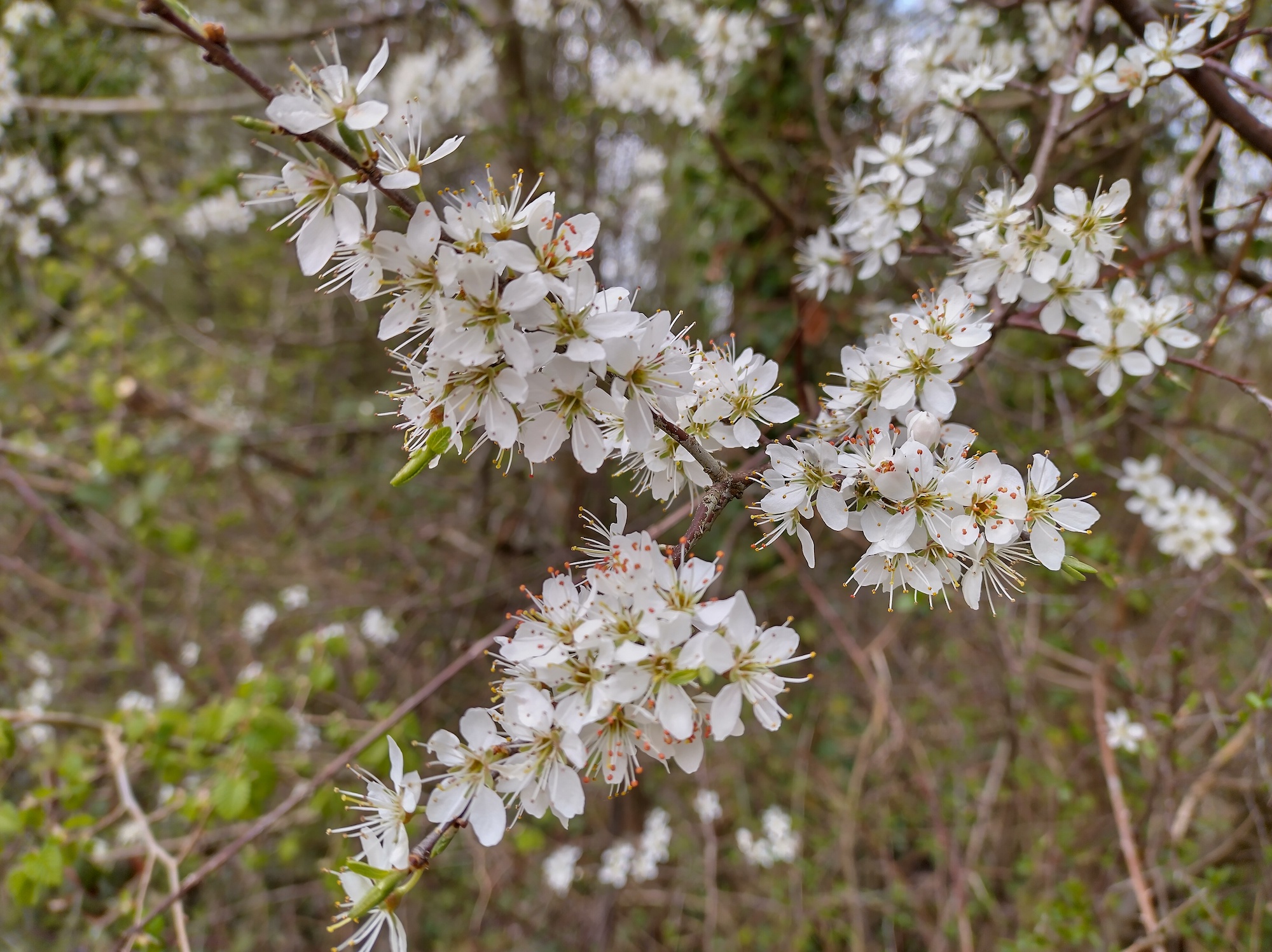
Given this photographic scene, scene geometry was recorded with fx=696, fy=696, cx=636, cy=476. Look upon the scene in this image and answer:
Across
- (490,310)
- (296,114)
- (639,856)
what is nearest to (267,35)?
(296,114)

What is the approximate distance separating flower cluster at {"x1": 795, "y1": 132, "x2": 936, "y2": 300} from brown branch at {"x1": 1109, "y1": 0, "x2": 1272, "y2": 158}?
1.21ft

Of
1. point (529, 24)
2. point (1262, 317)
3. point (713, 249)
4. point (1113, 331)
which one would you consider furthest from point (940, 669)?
point (529, 24)

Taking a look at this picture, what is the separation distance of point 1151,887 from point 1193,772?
1.30 feet

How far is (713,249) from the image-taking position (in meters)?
2.78

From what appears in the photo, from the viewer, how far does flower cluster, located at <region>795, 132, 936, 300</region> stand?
1.32m

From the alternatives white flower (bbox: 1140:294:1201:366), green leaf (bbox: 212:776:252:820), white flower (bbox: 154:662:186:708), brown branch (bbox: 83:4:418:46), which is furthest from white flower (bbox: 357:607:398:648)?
white flower (bbox: 1140:294:1201:366)

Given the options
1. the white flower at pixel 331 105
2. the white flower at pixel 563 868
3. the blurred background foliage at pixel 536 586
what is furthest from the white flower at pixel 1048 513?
the white flower at pixel 563 868

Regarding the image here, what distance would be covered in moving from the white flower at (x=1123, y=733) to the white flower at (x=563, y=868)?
196 cm

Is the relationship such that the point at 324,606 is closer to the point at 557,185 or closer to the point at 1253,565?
the point at 557,185

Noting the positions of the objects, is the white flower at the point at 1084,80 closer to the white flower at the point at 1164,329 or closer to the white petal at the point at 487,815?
the white flower at the point at 1164,329

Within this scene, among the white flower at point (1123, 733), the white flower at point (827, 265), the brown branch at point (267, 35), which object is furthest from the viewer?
the brown branch at point (267, 35)

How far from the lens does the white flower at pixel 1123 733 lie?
1.97 meters

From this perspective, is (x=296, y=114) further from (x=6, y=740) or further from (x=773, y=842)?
(x=773, y=842)

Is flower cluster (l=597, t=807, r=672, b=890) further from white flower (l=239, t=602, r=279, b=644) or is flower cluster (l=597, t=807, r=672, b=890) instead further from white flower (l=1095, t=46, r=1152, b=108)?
white flower (l=1095, t=46, r=1152, b=108)
